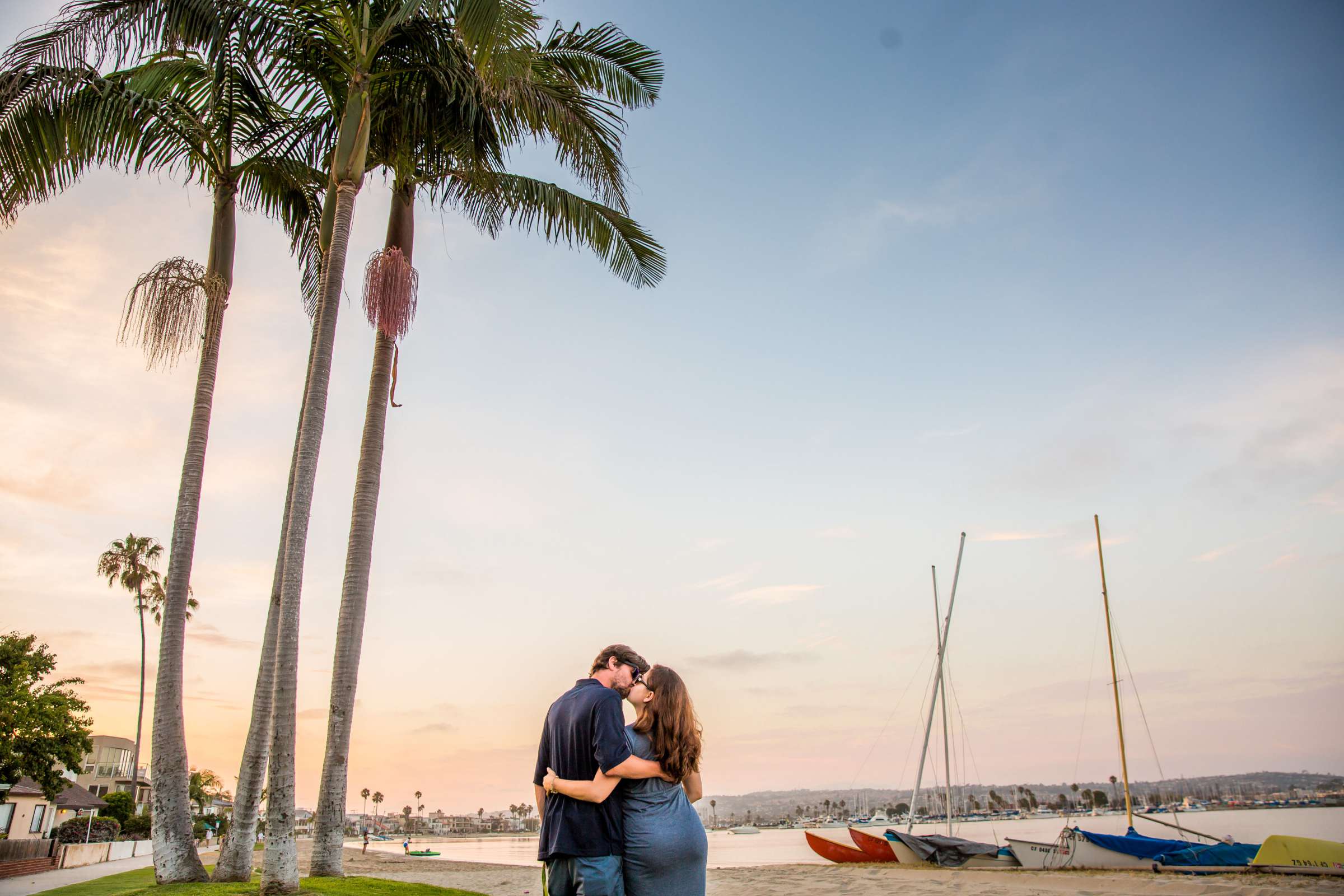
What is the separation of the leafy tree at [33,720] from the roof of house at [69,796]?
13.2 metres

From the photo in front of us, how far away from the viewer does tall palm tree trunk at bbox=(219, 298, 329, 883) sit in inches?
390

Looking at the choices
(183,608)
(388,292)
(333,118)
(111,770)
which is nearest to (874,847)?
(183,608)

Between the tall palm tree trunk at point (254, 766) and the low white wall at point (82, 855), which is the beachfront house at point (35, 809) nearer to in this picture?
the low white wall at point (82, 855)

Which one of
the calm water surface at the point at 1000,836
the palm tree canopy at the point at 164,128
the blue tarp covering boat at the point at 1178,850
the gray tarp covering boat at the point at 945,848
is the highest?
the palm tree canopy at the point at 164,128

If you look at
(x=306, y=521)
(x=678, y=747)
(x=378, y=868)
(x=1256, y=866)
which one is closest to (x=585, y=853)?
(x=678, y=747)

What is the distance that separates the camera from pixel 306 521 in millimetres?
9930

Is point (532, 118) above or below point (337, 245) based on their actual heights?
above

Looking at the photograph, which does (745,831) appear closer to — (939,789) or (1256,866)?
(939,789)

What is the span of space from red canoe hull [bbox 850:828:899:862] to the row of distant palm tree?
23883 millimetres

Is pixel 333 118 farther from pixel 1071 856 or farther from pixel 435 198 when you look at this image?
pixel 1071 856

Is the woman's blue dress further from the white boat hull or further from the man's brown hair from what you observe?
the white boat hull

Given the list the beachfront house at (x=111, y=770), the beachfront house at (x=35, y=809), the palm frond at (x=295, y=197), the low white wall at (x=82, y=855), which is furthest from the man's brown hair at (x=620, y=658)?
the beachfront house at (x=111, y=770)

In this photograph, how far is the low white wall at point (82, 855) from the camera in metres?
26.7

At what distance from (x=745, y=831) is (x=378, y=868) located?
516 ft
